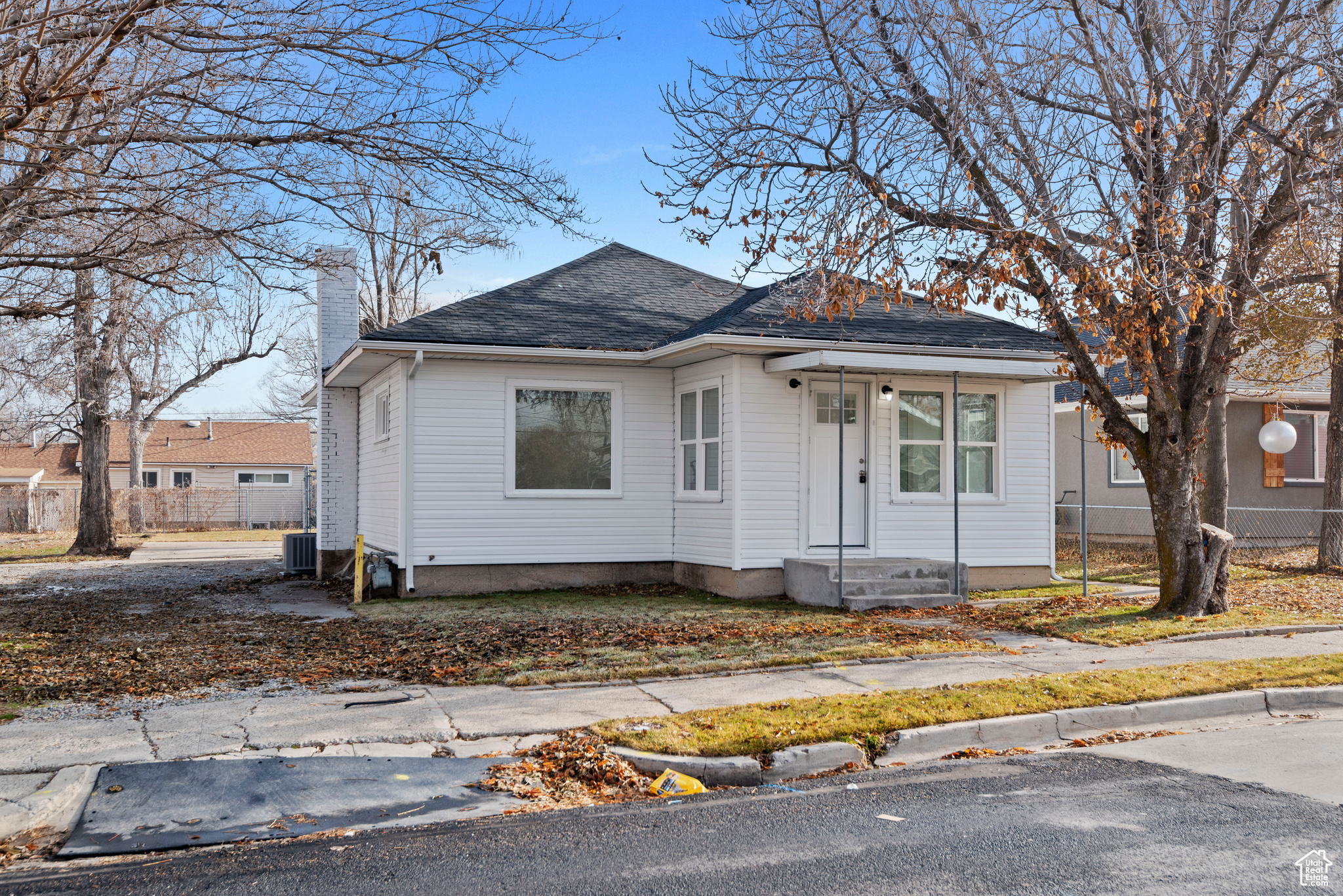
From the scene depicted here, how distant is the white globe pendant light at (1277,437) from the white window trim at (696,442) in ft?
41.7

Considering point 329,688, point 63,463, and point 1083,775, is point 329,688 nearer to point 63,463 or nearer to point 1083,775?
point 1083,775

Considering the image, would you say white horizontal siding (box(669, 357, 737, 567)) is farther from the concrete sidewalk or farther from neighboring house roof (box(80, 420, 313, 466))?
neighboring house roof (box(80, 420, 313, 466))

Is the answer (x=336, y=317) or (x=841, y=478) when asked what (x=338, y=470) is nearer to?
(x=336, y=317)

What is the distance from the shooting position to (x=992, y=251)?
11.0m

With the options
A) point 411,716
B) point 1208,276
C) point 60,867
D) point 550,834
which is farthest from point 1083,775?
point 1208,276

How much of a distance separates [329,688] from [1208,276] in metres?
9.82

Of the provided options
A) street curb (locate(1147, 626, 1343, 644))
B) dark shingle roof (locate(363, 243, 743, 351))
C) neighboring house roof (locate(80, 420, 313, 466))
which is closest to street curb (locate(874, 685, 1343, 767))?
street curb (locate(1147, 626, 1343, 644))

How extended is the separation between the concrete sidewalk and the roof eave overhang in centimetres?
496

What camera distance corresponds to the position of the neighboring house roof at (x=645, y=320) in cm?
1375

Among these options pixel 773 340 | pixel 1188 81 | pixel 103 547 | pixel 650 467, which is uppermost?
pixel 1188 81

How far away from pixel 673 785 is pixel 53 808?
3301 mm

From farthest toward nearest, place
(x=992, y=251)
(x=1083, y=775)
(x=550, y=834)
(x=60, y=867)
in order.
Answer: (x=992, y=251) < (x=1083, y=775) < (x=550, y=834) < (x=60, y=867)

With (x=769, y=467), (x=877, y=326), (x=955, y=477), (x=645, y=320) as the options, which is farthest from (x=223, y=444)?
(x=955, y=477)

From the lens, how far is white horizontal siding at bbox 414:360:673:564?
557 inches
